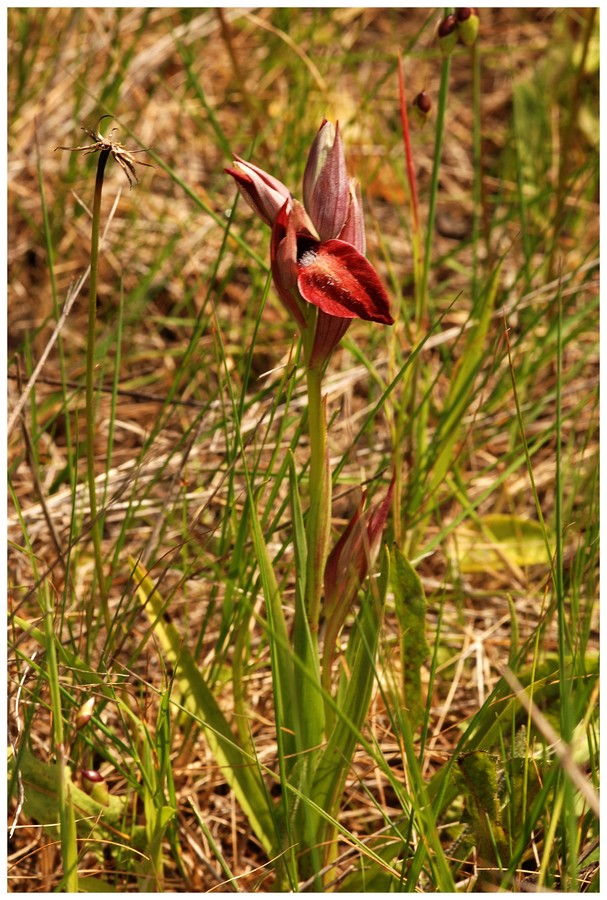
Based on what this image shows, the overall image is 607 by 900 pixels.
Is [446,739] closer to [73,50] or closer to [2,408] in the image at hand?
[2,408]

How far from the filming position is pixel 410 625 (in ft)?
4.48

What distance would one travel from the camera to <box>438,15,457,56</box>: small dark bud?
5.42ft

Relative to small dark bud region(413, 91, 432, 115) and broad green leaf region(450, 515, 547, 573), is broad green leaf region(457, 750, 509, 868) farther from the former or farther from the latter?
small dark bud region(413, 91, 432, 115)

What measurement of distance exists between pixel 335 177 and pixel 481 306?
1.01 metres

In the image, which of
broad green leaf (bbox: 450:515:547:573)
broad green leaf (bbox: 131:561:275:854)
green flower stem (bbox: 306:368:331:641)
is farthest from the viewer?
broad green leaf (bbox: 450:515:547:573)

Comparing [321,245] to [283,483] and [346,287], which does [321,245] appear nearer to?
[346,287]

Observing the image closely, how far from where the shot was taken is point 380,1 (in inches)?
116

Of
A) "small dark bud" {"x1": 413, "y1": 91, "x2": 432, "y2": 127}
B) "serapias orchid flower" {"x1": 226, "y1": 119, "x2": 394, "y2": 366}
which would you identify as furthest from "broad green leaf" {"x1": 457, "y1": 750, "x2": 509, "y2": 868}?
"small dark bud" {"x1": 413, "y1": 91, "x2": 432, "y2": 127}

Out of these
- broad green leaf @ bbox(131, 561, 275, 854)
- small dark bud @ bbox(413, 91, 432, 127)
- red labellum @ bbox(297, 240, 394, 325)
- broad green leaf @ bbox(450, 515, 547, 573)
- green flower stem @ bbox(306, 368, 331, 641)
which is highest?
small dark bud @ bbox(413, 91, 432, 127)

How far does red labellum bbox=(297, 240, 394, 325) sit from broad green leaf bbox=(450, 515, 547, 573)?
3.41ft

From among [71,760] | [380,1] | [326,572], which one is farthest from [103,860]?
[380,1]

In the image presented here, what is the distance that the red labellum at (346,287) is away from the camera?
0.99 meters

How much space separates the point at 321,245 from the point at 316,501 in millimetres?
329

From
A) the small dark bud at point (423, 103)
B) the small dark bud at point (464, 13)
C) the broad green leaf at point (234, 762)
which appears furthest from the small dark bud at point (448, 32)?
the broad green leaf at point (234, 762)
